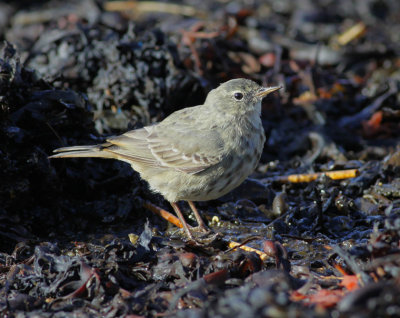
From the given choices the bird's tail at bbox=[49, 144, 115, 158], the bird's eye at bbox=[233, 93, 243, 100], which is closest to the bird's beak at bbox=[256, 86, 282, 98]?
the bird's eye at bbox=[233, 93, 243, 100]

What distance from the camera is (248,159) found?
16.6 ft

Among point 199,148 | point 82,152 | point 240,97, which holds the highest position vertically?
point 240,97

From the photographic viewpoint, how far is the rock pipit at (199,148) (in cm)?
506

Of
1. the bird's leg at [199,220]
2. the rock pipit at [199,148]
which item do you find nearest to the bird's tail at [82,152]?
the rock pipit at [199,148]

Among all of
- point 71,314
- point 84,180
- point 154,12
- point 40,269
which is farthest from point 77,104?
point 154,12

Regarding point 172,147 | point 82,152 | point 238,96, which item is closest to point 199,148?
point 172,147

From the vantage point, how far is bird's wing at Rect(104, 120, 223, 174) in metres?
5.11

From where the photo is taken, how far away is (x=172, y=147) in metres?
5.44

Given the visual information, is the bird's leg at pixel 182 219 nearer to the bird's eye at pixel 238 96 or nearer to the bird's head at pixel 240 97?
the bird's head at pixel 240 97

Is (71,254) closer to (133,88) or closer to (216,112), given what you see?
(216,112)

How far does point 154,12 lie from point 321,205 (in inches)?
217

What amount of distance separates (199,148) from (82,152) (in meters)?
1.19

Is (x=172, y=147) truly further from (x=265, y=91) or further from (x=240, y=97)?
(x=265, y=91)

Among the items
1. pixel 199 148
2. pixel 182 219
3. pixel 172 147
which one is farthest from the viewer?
pixel 172 147
